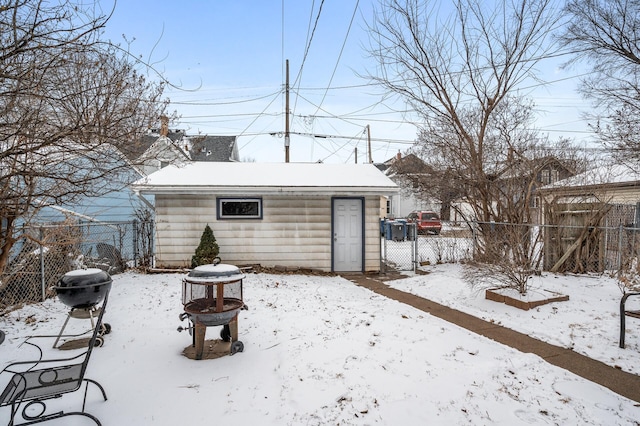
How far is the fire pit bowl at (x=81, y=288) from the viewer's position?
374 cm

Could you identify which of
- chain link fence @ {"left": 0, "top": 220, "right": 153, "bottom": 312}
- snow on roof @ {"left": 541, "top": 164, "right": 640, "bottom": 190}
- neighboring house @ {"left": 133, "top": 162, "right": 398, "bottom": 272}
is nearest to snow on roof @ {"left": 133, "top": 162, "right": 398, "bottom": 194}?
neighboring house @ {"left": 133, "top": 162, "right": 398, "bottom": 272}

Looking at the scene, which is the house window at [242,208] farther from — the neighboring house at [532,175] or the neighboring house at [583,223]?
the neighboring house at [583,223]

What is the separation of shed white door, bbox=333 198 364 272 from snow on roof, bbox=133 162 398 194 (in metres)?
0.65

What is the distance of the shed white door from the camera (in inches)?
388

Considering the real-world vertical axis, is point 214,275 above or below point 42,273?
above

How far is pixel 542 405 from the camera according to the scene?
2963 mm

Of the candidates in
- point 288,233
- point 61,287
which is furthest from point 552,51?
point 61,287

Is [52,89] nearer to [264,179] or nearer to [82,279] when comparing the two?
[82,279]

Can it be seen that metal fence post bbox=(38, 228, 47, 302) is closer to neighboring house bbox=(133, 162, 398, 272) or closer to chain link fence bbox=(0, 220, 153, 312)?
chain link fence bbox=(0, 220, 153, 312)

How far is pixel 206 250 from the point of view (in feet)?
28.7

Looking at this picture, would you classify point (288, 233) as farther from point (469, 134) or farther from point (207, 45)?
point (469, 134)

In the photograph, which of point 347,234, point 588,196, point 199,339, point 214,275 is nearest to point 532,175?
point 588,196

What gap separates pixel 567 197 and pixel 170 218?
10.3m

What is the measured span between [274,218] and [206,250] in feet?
6.51
